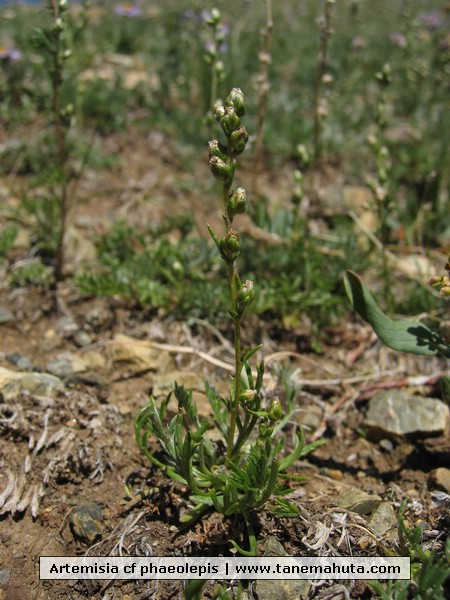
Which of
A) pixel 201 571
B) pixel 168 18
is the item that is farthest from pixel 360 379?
pixel 168 18

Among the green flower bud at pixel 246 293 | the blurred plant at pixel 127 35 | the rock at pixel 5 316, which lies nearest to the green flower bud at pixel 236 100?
the green flower bud at pixel 246 293

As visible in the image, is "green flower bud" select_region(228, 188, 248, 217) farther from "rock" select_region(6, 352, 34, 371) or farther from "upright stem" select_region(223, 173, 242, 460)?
"rock" select_region(6, 352, 34, 371)

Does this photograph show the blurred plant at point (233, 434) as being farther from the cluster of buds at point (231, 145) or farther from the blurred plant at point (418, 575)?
the blurred plant at point (418, 575)

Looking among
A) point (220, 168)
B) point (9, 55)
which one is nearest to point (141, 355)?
point (220, 168)

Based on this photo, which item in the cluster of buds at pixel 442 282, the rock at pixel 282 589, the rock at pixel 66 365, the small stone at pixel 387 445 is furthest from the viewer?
the rock at pixel 66 365

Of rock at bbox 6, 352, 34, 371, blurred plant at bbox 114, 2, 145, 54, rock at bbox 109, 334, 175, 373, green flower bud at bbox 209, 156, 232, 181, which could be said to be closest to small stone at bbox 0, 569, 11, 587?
rock at bbox 6, 352, 34, 371

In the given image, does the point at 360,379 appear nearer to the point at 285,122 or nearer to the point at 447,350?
the point at 447,350
